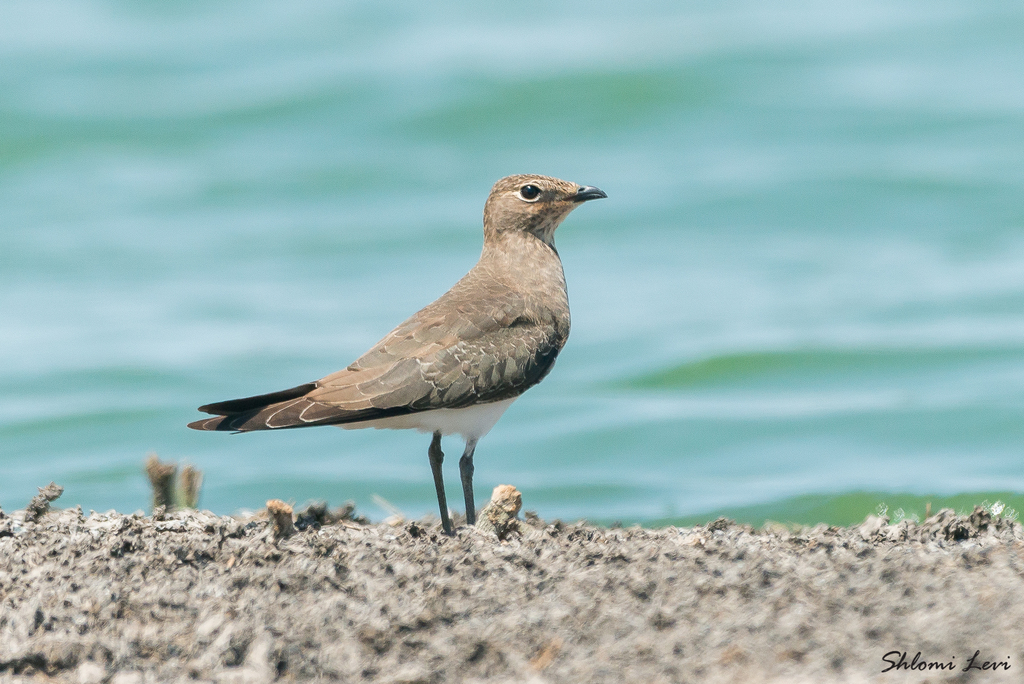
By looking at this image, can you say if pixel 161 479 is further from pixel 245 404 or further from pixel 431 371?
pixel 431 371

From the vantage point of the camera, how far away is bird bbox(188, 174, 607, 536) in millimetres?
6906

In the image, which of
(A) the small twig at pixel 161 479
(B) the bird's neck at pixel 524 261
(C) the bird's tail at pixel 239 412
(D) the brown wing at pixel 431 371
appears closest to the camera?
(C) the bird's tail at pixel 239 412

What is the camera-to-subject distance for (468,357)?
7.47 meters

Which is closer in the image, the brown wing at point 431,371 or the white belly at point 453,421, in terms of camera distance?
the brown wing at point 431,371

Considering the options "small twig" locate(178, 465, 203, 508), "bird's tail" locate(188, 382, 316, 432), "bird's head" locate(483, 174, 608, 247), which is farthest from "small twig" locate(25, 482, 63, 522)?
"bird's head" locate(483, 174, 608, 247)

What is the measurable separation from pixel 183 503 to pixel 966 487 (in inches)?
289

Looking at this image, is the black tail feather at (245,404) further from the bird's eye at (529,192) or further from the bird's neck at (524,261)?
the bird's eye at (529,192)

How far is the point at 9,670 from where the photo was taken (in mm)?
4938

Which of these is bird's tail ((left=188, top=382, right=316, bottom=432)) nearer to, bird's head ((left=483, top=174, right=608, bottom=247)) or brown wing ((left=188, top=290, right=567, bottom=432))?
brown wing ((left=188, top=290, right=567, bottom=432))

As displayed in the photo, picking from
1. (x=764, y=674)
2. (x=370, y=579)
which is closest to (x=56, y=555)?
(x=370, y=579)

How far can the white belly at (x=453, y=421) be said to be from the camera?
287 inches

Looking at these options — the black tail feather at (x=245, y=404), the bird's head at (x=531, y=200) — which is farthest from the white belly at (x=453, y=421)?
the bird's head at (x=531, y=200)

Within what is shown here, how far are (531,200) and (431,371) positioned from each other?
72.1 inches

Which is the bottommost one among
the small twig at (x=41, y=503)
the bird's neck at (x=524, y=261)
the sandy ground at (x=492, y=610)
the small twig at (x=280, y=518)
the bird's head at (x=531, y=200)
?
the sandy ground at (x=492, y=610)
